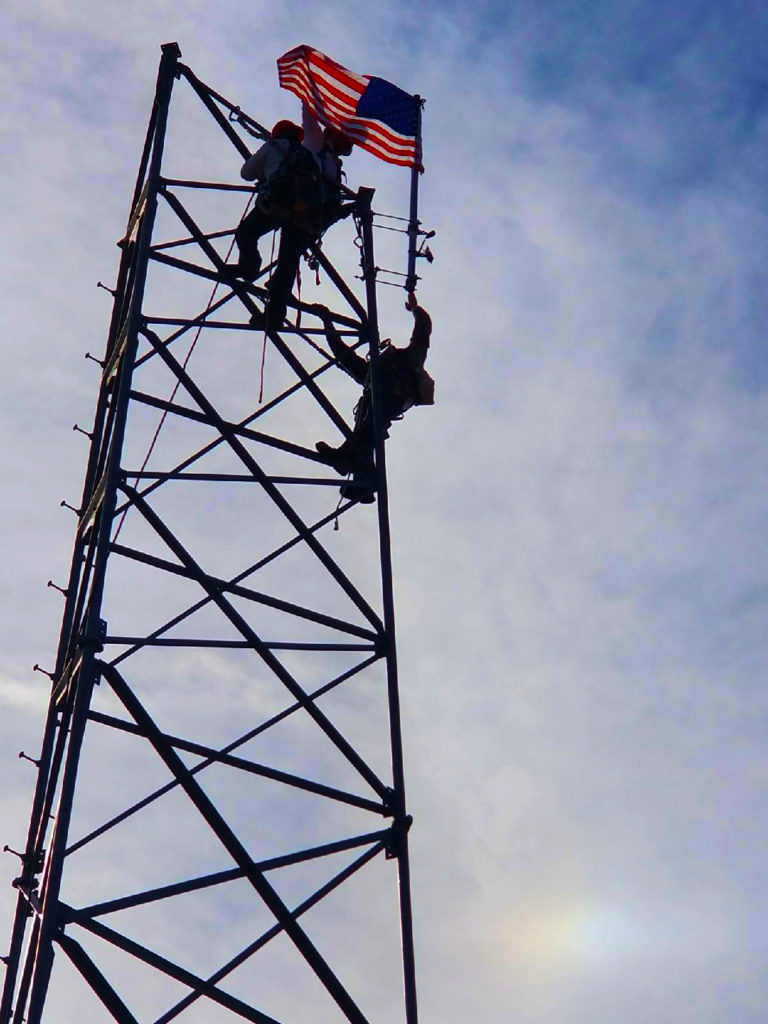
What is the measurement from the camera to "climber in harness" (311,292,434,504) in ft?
52.5

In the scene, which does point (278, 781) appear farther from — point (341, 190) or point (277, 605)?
point (341, 190)

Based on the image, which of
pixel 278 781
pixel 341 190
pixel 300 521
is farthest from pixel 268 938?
pixel 341 190

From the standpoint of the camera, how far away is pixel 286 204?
52.4ft

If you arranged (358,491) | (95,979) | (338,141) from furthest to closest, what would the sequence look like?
(338,141) → (358,491) → (95,979)

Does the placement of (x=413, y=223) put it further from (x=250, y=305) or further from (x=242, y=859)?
(x=242, y=859)

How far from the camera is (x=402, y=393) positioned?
1659 cm

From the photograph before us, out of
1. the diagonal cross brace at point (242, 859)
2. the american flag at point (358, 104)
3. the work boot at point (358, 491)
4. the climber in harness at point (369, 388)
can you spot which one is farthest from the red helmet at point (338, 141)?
the diagonal cross brace at point (242, 859)

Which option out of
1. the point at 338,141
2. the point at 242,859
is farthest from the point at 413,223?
the point at 242,859

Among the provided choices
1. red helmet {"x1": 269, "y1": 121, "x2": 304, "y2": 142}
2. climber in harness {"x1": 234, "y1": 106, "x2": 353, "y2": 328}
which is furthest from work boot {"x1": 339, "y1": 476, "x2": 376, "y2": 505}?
red helmet {"x1": 269, "y1": 121, "x2": 304, "y2": 142}

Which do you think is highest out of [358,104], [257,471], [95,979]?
[358,104]

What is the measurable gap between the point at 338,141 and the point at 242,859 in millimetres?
7335

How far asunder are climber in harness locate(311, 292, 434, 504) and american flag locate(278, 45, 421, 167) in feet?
5.34

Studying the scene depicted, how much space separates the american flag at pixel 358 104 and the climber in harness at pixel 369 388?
1.63 metres

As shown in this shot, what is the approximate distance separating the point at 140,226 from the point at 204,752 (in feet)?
16.2
